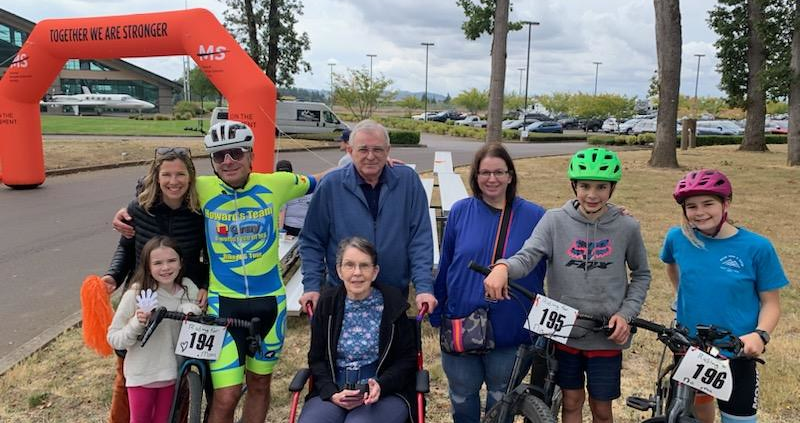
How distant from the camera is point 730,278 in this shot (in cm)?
276

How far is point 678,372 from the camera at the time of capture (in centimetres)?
255

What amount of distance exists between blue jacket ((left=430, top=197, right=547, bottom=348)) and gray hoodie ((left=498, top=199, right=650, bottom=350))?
0.50 feet

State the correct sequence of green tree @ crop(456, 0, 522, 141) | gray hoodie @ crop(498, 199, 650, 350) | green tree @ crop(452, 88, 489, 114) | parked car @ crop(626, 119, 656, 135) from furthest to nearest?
1. green tree @ crop(452, 88, 489, 114)
2. parked car @ crop(626, 119, 656, 135)
3. green tree @ crop(456, 0, 522, 141)
4. gray hoodie @ crop(498, 199, 650, 350)

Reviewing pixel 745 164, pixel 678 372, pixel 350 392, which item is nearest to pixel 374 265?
pixel 350 392

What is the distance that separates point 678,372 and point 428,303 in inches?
47.6

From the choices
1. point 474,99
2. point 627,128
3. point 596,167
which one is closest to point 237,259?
point 596,167

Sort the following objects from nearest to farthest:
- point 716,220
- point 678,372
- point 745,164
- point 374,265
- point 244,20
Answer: point 678,372
point 716,220
point 374,265
point 745,164
point 244,20


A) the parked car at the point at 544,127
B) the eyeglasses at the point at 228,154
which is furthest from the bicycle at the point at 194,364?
the parked car at the point at 544,127

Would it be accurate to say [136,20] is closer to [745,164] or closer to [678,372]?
[678,372]

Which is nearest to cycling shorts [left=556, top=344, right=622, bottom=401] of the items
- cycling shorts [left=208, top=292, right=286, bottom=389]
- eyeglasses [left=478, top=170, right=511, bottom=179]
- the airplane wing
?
eyeglasses [left=478, top=170, right=511, bottom=179]

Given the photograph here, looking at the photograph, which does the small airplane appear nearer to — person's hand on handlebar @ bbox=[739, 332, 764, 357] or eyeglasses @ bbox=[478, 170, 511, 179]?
eyeglasses @ bbox=[478, 170, 511, 179]

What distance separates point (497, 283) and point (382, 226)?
2.75 ft

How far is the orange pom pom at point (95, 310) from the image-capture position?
3.24 m

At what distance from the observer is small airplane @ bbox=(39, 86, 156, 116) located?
180 ft
